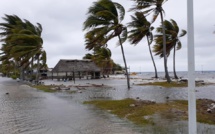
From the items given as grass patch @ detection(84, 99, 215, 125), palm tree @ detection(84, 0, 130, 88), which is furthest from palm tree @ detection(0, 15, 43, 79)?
grass patch @ detection(84, 99, 215, 125)

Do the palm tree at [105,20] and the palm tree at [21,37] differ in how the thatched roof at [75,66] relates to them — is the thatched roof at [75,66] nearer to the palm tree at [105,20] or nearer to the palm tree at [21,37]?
the palm tree at [21,37]

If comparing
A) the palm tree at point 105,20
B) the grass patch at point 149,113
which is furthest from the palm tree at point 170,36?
the grass patch at point 149,113

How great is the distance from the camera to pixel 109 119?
24.8ft

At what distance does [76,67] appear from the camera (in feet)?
153

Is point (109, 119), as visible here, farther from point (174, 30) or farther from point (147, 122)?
point (174, 30)

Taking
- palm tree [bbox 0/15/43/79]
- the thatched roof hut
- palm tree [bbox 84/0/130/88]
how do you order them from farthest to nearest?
the thatched roof hut → palm tree [bbox 0/15/43/79] → palm tree [bbox 84/0/130/88]

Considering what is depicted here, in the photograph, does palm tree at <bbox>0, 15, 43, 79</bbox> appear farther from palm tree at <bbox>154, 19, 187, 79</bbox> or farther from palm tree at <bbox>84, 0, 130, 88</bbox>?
palm tree at <bbox>154, 19, 187, 79</bbox>

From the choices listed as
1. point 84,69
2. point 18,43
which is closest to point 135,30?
point 18,43

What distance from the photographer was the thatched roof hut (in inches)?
1766

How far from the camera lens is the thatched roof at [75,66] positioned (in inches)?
1767

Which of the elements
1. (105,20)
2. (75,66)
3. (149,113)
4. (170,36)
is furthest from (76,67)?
(149,113)

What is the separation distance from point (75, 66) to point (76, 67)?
266 mm

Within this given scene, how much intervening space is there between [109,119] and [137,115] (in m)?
0.96

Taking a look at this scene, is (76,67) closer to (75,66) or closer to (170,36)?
(75,66)
